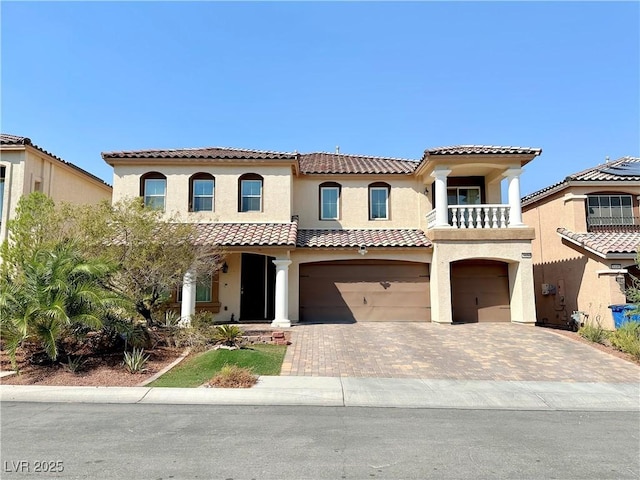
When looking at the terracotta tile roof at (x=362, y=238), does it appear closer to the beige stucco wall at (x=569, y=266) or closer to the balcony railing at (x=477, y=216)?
the balcony railing at (x=477, y=216)

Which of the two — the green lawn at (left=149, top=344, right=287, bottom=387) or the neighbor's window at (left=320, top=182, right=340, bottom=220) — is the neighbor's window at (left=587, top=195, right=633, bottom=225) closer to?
the neighbor's window at (left=320, top=182, right=340, bottom=220)

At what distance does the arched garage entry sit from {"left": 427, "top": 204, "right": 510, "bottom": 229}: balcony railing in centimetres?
155

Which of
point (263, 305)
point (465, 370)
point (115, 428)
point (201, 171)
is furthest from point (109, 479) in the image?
point (201, 171)

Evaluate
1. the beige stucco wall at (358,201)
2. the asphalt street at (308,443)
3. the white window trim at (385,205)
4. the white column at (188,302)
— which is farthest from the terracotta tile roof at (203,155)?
the asphalt street at (308,443)

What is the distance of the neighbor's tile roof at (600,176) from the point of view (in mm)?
18984

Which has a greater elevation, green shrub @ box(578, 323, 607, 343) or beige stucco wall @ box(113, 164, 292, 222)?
beige stucco wall @ box(113, 164, 292, 222)

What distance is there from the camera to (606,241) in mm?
17594

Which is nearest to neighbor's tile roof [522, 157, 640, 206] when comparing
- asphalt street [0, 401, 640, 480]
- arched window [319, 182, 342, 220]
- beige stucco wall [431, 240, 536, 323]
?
beige stucco wall [431, 240, 536, 323]

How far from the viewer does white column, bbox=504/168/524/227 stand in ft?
56.3

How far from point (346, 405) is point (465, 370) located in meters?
3.99

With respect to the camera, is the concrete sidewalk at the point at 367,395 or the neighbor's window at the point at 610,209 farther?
the neighbor's window at the point at 610,209

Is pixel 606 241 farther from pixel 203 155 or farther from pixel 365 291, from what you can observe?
pixel 203 155

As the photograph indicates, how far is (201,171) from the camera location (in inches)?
710

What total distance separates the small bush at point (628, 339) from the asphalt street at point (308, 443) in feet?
16.8
